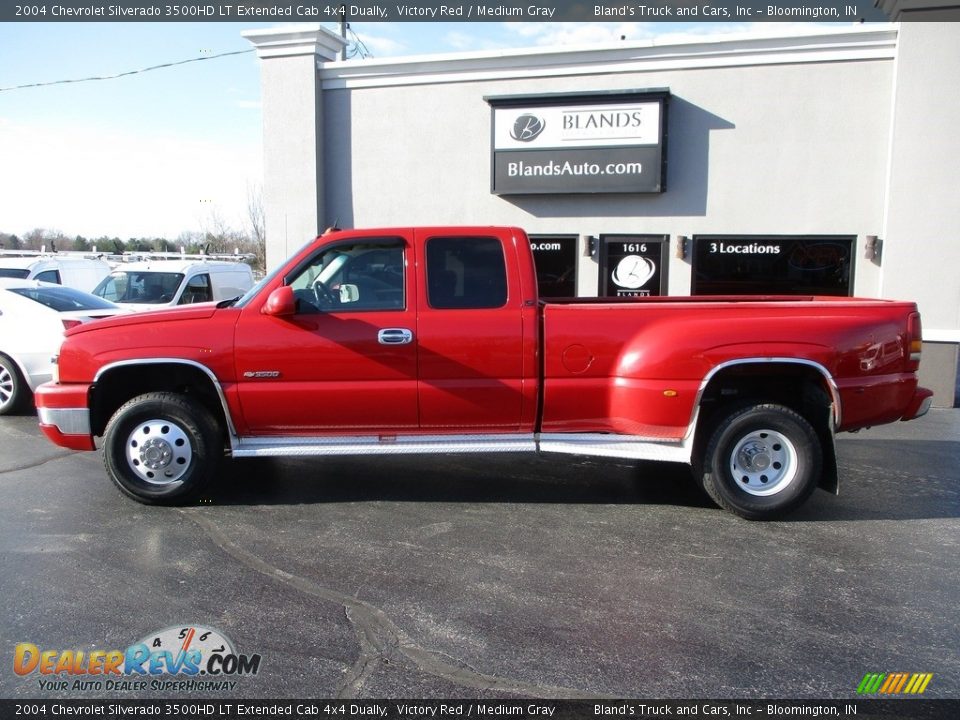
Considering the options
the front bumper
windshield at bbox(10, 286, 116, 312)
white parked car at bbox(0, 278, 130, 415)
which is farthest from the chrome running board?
windshield at bbox(10, 286, 116, 312)

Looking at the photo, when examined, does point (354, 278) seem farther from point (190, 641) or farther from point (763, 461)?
point (763, 461)

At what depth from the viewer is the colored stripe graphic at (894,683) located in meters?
3.32

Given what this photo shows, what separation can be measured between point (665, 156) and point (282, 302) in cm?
703

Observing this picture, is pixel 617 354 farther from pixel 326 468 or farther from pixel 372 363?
pixel 326 468

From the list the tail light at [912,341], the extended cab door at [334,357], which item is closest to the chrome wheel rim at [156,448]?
the extended cab door at [334,357]

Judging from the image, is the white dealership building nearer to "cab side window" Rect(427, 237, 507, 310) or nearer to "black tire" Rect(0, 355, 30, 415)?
"black tire" Rect(0, 355, 30, 415)

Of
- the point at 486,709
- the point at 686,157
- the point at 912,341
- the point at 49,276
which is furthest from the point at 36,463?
the point at 49,276

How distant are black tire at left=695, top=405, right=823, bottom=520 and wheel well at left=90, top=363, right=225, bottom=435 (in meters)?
3.67

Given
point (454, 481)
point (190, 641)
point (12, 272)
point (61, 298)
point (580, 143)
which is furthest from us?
point (12, 272)

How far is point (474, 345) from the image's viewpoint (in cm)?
549

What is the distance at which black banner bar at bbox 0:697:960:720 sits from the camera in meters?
3.16

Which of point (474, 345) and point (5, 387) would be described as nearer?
point (474, 345)

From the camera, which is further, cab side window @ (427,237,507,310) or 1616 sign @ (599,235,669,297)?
1616 sign @ (599,235,669,297)

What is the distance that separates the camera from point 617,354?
5.45m
